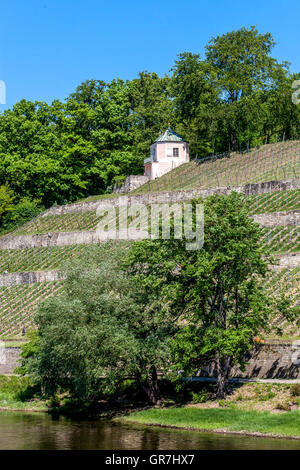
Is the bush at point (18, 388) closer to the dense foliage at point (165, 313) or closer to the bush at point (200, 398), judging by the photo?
the dense foliage at point (165, 313)

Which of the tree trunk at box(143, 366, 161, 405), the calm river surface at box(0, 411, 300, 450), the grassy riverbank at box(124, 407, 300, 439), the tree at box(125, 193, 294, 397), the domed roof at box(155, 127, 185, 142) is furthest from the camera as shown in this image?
the domed roof at box(155, 127, 185, 142)

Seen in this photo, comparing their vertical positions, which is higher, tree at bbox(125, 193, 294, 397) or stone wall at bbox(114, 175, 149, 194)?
stone wall at bbox(114, 175, 149, 194)

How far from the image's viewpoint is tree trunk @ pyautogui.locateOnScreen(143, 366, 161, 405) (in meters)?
38.3

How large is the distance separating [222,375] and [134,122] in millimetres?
59027

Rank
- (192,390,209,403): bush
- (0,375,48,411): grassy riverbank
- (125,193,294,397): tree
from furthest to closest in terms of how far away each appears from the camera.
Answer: (0,375,48,411): grassy riverbank
(192,390,209,403): bush
(125,193,294,397): tree

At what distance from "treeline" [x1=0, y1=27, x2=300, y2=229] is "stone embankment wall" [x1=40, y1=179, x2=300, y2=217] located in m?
8.11

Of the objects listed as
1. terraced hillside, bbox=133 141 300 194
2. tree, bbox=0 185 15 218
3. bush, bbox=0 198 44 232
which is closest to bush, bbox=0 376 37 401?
terraced hillside, bbox=133 141 300 194

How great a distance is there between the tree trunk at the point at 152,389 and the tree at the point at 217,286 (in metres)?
2.66

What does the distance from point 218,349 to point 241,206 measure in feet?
26.3

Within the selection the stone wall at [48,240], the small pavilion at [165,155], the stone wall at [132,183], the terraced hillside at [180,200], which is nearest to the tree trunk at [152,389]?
the terraced hillside at [180,200]

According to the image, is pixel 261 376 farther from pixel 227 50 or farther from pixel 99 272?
pixel 227 50

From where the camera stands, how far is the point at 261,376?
38.0 m

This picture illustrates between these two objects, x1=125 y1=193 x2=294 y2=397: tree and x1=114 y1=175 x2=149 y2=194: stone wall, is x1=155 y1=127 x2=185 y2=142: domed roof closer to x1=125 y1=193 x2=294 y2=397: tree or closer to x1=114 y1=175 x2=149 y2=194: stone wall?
x1=114 y1=175 x2=149 y2=194: stone wall

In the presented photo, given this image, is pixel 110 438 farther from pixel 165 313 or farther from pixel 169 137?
pixel 169 137
